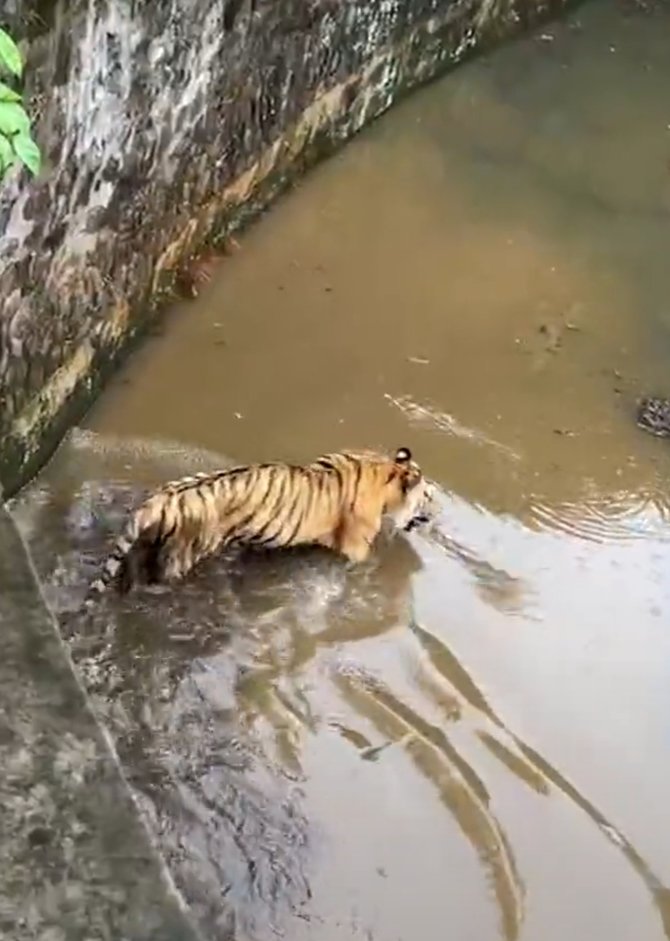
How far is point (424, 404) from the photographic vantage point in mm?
5785

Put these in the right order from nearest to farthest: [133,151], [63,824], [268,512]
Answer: [63,824]
[268,512]
[133,151]

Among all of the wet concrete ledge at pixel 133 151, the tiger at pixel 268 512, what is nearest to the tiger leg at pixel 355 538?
the tiger at pixel 268 512

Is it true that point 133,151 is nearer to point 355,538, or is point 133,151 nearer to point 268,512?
point 268,512

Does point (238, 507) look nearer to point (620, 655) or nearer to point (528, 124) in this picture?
point (620, 655)

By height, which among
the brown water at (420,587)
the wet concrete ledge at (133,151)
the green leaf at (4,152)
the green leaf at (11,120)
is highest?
the green leaf at (11,120)

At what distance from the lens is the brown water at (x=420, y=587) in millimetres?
4039

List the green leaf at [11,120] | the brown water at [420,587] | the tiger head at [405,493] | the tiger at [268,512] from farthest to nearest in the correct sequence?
the tiger head at [405,493] → the tiger at [268,512] → the brown water at [420,587] → the green leaf at [11,120]

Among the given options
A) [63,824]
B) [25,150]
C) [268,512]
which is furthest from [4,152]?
[268,512]

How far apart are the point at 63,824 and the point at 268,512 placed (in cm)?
220

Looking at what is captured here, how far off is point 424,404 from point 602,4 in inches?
189

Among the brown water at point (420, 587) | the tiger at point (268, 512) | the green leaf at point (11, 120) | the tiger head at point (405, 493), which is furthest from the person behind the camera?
the tiger head at point (405, 493)

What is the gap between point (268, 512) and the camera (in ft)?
15.6

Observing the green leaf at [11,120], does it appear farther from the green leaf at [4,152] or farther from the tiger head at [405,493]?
the tiger head at [405,493]

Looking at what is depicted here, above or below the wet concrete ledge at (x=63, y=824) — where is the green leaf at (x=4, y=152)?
above
